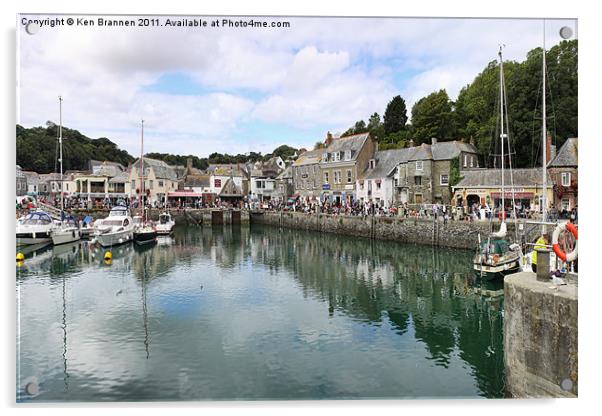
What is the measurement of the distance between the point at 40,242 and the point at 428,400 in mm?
26431

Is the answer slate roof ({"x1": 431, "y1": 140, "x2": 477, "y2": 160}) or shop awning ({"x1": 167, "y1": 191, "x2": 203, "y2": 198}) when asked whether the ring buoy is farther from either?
shop awning ({"x1": 167, "y1": 191, "x2": 203, "y2": 198})

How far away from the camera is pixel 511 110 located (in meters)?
30.1

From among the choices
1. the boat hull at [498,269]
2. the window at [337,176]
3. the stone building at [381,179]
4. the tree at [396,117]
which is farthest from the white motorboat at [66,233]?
the tree at [396,117]

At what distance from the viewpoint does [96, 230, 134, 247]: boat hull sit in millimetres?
27406

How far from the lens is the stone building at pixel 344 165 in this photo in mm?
40812

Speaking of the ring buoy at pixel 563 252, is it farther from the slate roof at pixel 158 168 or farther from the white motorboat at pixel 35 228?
the slate roof at pixel 158 168

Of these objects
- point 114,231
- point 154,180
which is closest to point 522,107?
point 114,231

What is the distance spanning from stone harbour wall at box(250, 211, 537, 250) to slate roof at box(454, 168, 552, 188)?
5.04 meters

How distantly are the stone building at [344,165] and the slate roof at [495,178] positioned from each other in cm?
1027

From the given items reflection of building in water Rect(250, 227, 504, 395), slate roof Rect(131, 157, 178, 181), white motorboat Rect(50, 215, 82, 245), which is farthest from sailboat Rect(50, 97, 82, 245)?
slate roof Rect(131, 157, 178, 181)

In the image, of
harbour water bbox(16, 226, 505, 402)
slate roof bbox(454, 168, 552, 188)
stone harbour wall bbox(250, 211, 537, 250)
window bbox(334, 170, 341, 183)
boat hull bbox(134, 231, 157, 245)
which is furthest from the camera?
window bbox(334, 170, 341, 183)

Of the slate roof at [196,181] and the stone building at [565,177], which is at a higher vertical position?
the slate roof at [196,181]

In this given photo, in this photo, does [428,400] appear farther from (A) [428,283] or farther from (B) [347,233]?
(B) [347,233]

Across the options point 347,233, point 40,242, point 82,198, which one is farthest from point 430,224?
point 82,198
